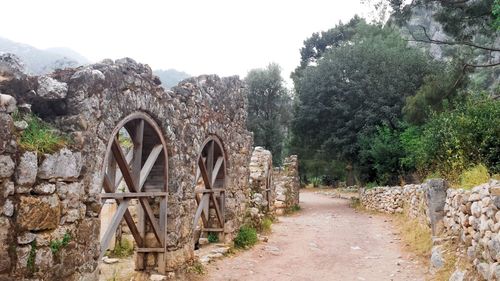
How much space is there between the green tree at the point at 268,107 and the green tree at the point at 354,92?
6.00 m

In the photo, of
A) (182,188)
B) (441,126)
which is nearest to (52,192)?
(182,188)

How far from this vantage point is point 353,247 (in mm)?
10875

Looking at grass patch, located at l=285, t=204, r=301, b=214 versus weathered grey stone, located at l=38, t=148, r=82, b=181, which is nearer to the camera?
weathered grey stone, located at l=38, t=148, r=82, b=181

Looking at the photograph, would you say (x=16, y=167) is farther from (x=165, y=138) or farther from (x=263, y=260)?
(x=263, y=260)

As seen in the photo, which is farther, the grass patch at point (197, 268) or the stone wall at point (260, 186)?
the stone wall at point (260, 186)

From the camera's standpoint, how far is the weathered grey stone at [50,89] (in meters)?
4.61

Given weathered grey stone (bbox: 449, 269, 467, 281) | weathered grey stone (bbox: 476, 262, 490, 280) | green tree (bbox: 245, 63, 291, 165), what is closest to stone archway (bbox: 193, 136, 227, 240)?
weathered grey stone (bbox: 449, 269, 467, 281)

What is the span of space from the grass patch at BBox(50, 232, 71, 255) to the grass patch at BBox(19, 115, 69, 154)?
3.07 ft

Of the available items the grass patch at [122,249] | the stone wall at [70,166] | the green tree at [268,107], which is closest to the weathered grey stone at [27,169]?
the stone wall at [70,166]

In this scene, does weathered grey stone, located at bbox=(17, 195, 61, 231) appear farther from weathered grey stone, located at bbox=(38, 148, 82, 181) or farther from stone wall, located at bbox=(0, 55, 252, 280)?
weathered grey stone, located at bbox=(38, 148, 82, 181)

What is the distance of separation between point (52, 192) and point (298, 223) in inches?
474

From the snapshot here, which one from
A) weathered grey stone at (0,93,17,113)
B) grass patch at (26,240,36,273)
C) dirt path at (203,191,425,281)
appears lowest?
dirt path at (203,191,425,281)

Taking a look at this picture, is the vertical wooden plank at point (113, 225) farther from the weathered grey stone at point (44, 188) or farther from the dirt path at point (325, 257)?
the dirt path at point (325, 257)

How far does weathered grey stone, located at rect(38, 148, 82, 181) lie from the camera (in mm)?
4234
